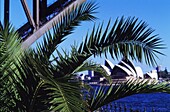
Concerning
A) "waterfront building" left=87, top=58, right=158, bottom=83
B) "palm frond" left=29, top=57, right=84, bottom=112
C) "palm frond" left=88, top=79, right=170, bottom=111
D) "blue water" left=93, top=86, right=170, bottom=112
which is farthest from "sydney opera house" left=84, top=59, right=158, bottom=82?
"palm frond" left=29, top=57, right=84, bottom=112

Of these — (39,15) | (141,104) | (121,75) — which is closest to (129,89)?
(39,15)

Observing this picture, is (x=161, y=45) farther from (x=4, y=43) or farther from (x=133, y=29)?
(x=4, y=43)

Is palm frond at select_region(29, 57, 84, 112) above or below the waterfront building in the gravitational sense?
below

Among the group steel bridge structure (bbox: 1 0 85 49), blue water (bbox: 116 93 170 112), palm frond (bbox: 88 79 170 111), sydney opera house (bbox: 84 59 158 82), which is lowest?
blue water (bbox: 116 93 170 112)

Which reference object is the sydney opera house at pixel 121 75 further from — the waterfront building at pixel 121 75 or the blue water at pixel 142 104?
the blue water at pixel 142 104

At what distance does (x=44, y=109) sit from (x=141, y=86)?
3.01ft

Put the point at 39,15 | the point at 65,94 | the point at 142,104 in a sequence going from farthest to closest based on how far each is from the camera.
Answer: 1. the point at 142,104
2. the point at 39,15
3. the point at 65,94

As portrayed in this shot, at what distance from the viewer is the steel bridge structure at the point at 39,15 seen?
5703 mm

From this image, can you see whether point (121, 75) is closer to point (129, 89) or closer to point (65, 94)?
point (129, 89)

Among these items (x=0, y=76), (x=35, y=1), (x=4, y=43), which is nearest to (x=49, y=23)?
(x=35, y=1)

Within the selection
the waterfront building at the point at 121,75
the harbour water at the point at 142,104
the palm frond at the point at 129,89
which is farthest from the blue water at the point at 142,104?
the palm frond at the point at 129,89

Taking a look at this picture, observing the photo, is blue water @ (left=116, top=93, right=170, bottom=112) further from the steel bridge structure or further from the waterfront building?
the steel bridge structure

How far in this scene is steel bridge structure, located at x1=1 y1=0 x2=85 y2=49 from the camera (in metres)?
5.70

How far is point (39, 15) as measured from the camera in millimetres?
6352
